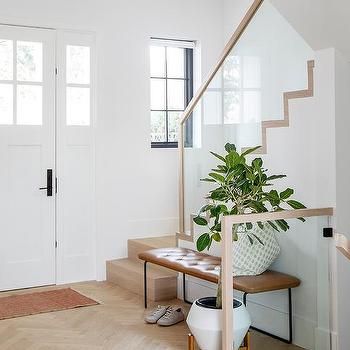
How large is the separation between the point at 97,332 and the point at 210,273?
0.90 meters

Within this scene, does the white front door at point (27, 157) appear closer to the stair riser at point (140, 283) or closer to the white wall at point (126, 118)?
the white wall at point (126, 118)

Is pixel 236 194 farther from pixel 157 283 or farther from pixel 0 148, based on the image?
pixel 0 148

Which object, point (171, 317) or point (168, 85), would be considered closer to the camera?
point (171, 317)

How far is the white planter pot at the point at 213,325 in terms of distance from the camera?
11.2ft

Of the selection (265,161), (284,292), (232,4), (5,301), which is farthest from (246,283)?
(232,4)

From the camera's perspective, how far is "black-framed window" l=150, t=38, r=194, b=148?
6.52 m

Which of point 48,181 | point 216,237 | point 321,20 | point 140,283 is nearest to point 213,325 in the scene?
point 216,237

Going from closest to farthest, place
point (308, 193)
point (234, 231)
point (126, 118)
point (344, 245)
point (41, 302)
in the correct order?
point (344, 245), point (234, 231), point (308, 193), point (41, 302), point (126, 118)

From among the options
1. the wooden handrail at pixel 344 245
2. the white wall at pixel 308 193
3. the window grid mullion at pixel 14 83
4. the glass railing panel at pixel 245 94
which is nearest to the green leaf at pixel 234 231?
the white wall at pixel 308 193

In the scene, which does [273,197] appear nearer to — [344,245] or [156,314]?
[344,245]

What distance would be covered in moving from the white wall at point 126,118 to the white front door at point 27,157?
397 mm

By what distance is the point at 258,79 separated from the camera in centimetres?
424

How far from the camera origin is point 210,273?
417 cm

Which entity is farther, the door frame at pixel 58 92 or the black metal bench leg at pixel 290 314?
the door frame at pixel 58 92
